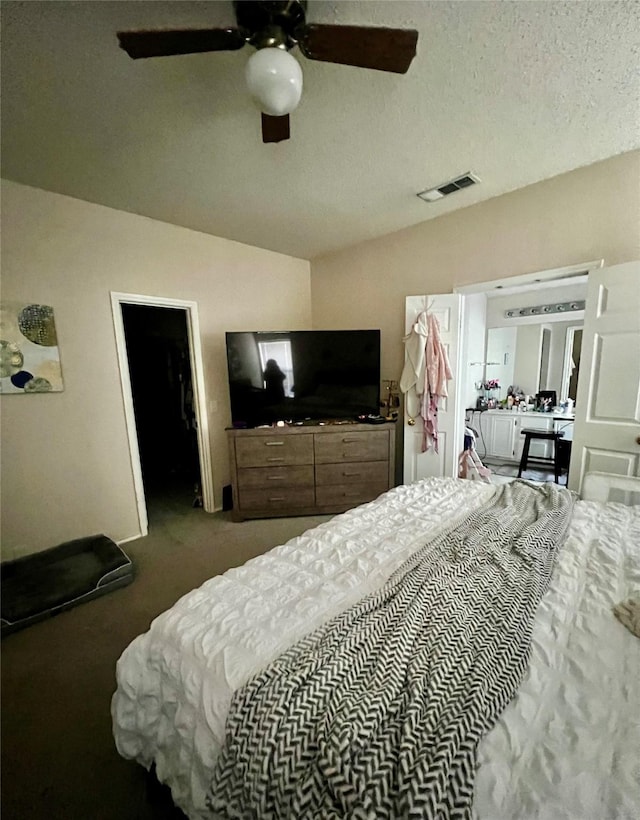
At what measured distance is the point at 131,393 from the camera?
2.72 metres

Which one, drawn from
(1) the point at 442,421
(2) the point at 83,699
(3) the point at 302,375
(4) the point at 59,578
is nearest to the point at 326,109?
(3) the point at 302,375

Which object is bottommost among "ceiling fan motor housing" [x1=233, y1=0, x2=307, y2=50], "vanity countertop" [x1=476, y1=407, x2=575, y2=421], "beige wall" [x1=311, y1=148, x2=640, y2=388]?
"vanity countertop" [x1=476, y1=407, x2=575, y2=421]

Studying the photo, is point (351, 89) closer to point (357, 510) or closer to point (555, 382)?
point (357, 510)

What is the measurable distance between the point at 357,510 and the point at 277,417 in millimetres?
1686

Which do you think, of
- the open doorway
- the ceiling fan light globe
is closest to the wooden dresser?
the open doorway

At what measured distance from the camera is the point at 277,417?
3.20 meters

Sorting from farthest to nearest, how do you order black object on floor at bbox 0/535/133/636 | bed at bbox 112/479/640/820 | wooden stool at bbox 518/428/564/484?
wooden stool at bbox 518/428/564/484 → black object on floor at bbox 0/535/133/636 → bed at bbox 112/479/640/820

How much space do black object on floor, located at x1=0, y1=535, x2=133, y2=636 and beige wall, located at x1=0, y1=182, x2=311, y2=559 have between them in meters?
0.17

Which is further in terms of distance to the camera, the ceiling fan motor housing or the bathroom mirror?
the bathroom mirror

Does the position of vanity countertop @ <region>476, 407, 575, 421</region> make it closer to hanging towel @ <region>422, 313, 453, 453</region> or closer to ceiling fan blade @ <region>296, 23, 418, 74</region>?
hanging towel @ <region>422, 313, 453, 453</region>

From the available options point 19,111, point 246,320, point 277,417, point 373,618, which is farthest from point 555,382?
point 19,111

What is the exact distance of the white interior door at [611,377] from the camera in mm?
2084

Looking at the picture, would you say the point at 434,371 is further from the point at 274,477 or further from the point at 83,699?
the point at 83,699

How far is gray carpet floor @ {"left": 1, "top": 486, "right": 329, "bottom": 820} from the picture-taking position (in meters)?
1.08
